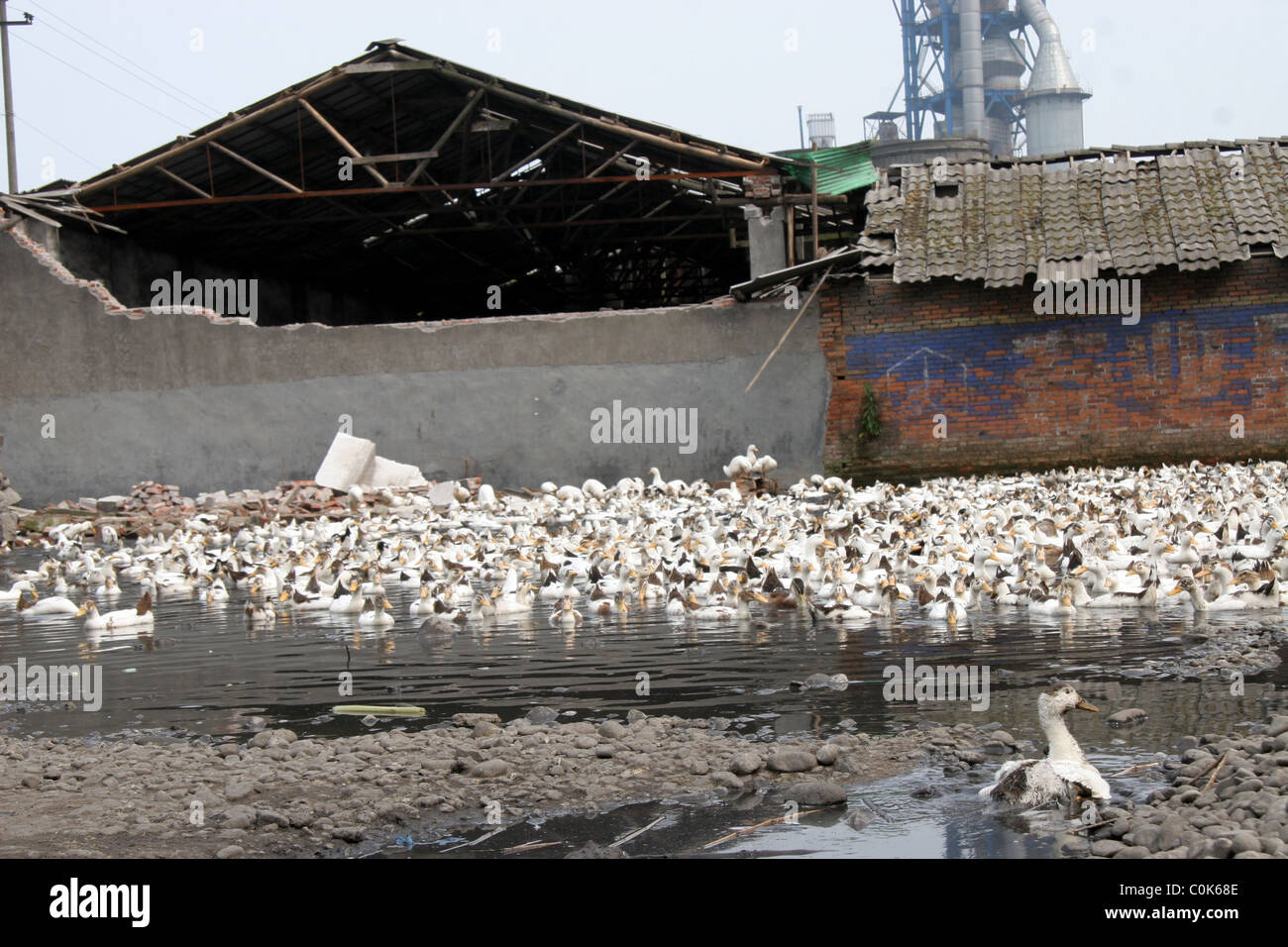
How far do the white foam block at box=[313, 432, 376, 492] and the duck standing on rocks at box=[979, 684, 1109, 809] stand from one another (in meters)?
14.7

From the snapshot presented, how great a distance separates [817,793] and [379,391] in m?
15.3

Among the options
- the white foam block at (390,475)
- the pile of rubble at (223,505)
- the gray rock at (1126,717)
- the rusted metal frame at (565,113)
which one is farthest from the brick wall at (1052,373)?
the gray rock at (1126,717)

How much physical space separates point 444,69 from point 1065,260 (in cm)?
960

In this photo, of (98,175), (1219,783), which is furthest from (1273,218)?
(98,175)

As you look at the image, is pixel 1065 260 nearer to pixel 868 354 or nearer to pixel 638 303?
pixel 868 354

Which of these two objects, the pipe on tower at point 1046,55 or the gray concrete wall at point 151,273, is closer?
the gray concrete wall at point 151,273

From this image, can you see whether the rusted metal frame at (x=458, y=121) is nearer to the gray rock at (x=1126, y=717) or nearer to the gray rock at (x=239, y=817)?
the gray rock at (x=1126, y=717)

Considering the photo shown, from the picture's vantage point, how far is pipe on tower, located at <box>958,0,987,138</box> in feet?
210

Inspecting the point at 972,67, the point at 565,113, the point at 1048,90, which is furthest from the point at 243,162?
the point at 1048,90

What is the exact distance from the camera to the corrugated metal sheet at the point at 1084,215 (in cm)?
1667

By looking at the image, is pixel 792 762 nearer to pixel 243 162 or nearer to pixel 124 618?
pixel 124 618

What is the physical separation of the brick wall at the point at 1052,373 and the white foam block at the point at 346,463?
6.41 m

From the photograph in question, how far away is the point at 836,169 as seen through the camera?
63.3 feet

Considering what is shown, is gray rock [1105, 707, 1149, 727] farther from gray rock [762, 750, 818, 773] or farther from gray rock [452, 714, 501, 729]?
gray rock [452, 714, 501, 729]
